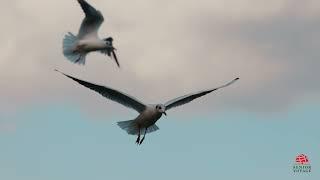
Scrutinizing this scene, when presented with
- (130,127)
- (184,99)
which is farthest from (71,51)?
(184,99)

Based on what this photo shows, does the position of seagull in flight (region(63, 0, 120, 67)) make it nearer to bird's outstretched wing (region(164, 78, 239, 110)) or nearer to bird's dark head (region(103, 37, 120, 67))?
bird's dark head (region(103, 37, 120, 67))

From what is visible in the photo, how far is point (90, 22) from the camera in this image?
1143 inches

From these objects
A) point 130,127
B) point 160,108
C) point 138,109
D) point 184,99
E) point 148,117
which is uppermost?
point 184,99

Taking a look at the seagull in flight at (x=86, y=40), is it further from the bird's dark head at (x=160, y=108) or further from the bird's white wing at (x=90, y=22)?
the bird's dark head at (x=160, y=108)

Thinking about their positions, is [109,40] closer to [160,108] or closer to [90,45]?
[90,45]

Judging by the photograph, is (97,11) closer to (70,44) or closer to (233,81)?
(70,44)

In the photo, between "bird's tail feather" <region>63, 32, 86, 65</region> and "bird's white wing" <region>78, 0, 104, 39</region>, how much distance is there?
328 millimetres

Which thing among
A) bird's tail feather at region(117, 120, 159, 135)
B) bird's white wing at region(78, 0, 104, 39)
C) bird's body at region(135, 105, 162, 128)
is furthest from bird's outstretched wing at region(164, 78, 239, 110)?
bird's white wing at region(78, 0, 104, 39)

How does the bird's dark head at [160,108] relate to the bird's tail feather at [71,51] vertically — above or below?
below

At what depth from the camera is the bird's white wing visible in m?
28.6

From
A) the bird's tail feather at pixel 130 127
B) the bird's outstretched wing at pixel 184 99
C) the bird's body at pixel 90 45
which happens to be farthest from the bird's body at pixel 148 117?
the bird's body at pixel 90 45

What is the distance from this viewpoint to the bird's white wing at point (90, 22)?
28.6 m

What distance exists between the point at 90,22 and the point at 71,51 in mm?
1786

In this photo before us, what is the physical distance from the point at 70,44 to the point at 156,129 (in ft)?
14.5
